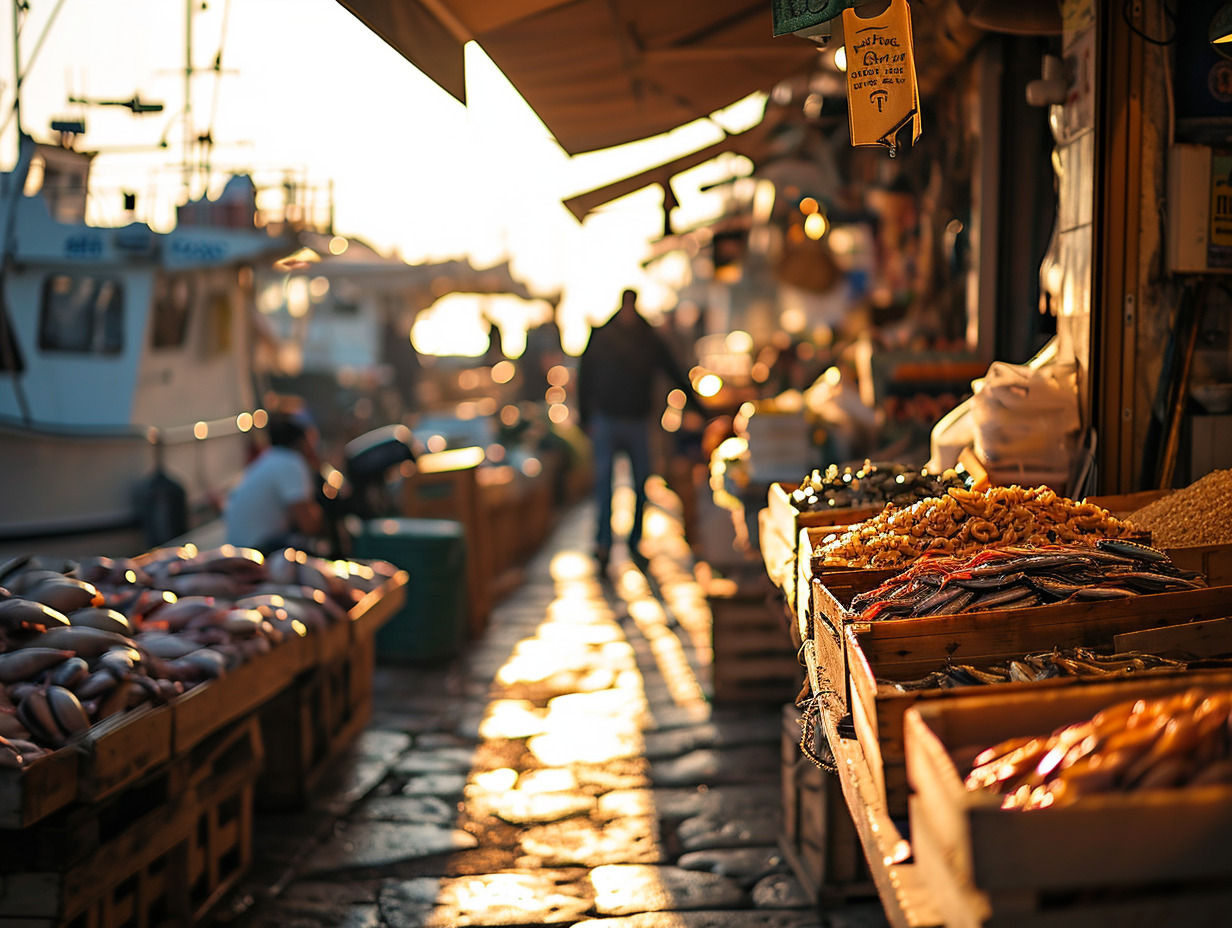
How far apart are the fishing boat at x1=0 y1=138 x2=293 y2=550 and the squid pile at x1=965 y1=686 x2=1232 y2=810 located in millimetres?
12255

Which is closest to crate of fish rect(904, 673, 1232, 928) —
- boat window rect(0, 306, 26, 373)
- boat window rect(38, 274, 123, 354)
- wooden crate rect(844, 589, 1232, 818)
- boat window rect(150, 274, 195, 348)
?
wooden crate rect(844, 589, 1232, 818)

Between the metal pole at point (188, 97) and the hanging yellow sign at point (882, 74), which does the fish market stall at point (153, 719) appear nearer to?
the hanging yellow sign at point (882, 74)

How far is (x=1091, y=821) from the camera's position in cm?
154

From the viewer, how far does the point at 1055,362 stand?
4.30m

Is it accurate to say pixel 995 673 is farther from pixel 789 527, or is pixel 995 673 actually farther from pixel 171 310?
pixel 171 310

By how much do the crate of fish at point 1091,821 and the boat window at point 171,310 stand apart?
48.8ft

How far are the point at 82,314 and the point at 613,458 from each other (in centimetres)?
811

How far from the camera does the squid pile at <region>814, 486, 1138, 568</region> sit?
3119 mm

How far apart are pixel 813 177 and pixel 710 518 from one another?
3.74m

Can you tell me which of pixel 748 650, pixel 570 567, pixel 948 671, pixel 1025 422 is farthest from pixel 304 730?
pixel 570 567

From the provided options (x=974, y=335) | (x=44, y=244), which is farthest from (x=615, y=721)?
(x=44, y=244)

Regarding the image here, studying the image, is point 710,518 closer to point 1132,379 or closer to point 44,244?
point 1132,379

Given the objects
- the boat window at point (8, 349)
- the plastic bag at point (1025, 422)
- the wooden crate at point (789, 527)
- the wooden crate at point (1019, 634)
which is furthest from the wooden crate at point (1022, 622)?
the boat window at point (8, 349)

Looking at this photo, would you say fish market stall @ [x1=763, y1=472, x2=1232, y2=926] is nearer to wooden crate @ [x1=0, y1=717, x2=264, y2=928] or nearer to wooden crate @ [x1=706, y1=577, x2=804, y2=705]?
wooden crate @ [x1=0, y1=717, x2=264, y2=928]
